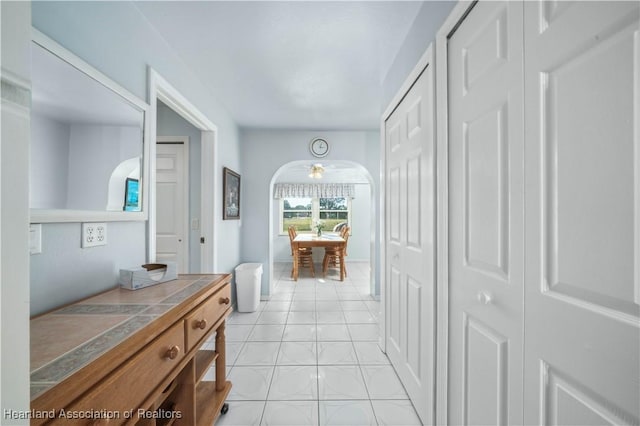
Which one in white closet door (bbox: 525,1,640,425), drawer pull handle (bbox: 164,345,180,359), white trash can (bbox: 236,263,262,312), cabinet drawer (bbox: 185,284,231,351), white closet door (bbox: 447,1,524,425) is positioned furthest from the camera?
white trash can (bbox: 236,263,262,312)

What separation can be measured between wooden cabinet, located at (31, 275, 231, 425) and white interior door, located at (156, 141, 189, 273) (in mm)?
1704

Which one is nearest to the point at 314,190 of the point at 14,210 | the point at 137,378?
the point at 137,378

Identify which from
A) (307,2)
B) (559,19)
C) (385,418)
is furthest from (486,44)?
(385,418)

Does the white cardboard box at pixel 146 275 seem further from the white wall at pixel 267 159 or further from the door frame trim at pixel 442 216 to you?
the white wall at pixel 267 159

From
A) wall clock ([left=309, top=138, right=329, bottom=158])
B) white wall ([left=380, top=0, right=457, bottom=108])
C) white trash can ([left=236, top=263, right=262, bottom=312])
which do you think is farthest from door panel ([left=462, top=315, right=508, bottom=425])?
wall clock ([left=309, top=138, right=329, bottom=158])

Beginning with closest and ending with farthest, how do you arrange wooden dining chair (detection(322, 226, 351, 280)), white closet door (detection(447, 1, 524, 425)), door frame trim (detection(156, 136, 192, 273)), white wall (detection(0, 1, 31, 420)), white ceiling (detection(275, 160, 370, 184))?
white wall (detection(0, 1, 31, 420))
white closet door (detection(447, 1, 524, 425))
door frame trim (detection(156, 136, 192, 273))
wooden dining chair (detection(322, 226, 351, 280))
white ceiling (detection(275, 160, 370, 184))

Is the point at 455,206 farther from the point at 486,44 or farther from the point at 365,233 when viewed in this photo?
the point at 365,233

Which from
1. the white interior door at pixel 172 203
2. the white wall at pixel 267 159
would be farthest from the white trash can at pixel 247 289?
the white interior door at pixel 172 203

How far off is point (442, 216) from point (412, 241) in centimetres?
45

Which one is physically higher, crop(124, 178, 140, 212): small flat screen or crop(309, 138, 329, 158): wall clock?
crop(309, 138, 329, 158): wall clock

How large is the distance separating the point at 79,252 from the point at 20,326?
3.58 ft

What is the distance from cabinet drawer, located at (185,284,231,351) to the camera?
1.19 meters

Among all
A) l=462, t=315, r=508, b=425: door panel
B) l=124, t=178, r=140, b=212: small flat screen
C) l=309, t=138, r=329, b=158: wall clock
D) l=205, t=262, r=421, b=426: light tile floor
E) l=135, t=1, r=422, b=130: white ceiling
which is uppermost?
l=135, t=1, r=422, b=130: white ceiling

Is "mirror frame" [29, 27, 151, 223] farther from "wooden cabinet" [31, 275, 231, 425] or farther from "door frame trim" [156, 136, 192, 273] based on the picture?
"door frame trim" [156, 136, 192, 273]
